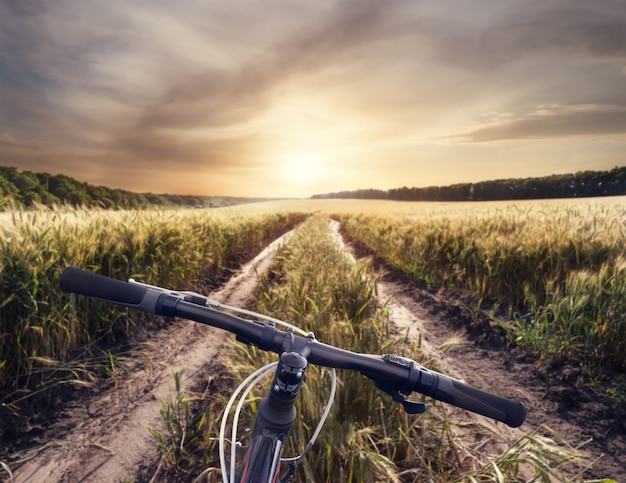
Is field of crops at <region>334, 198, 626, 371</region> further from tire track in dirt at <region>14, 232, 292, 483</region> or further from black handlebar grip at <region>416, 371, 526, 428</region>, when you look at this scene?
tire track in dirt at <region>14, 232, 292, 483</region>

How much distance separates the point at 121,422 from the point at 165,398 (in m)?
0.47

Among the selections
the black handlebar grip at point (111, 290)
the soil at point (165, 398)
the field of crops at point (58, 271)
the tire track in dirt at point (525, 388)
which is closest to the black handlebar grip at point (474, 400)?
the black handlebar grip at point (111, 290)

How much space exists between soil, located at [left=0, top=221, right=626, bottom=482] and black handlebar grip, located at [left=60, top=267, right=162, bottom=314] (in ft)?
8.05

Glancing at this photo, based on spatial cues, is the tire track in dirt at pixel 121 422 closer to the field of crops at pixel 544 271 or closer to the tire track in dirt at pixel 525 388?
the tire track in dirt at pixel 525 388

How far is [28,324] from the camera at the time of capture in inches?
146

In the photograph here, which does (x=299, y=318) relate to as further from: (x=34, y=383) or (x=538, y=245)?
(x=538, y=245)

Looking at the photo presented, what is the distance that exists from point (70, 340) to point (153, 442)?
2.04 m

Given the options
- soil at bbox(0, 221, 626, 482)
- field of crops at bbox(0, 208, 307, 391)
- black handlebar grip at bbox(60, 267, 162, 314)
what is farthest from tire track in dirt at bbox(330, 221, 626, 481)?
field of crops at bbox(0, 208, 307, 391)

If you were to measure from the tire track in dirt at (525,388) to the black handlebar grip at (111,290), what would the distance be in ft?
7.88

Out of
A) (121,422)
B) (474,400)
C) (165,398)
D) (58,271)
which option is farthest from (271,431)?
(58,271)

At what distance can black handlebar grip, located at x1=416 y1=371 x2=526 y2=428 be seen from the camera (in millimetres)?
1014

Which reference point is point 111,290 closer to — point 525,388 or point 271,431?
point 271,431

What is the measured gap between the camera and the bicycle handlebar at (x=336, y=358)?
1.01 m

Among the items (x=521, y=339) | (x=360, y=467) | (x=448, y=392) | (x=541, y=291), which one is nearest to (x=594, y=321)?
(x=521, y=339)
